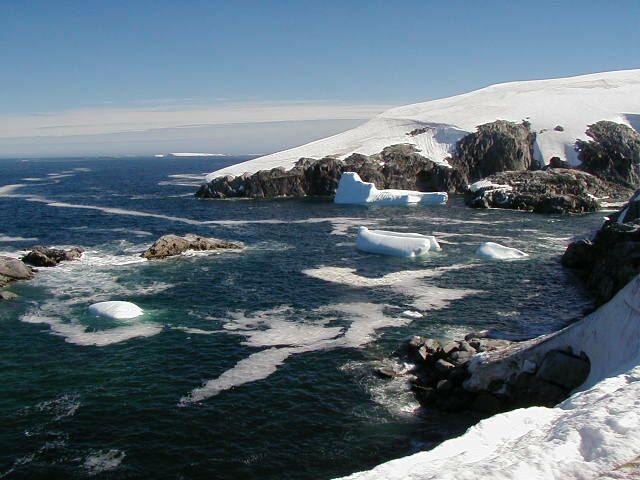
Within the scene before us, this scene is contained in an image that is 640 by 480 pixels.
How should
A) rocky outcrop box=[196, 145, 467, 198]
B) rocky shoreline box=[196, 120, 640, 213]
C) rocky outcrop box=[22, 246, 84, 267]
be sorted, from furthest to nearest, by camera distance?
rocky outcrop box=[196, 145, 467, 198]
rocky shoreline box=[196, 120, 640, 213]
rocky outcrop box=[22, 246, 84, 267]

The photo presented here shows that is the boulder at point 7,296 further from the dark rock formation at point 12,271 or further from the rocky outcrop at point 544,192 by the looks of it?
the rocky outcrop at point 544,192

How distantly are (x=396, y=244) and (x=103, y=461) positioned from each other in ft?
151

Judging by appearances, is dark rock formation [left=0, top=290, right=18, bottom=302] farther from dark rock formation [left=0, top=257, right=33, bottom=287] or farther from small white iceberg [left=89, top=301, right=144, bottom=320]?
small white iceberg [left=89, top=301, right=144, bottom=320]

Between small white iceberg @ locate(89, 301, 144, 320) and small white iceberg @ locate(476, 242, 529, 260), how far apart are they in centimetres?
3785

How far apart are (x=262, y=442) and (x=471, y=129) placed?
12246 cm

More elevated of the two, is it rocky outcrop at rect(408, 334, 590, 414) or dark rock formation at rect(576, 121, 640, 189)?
dark rock formation at rect(576, 121, 640, 189)

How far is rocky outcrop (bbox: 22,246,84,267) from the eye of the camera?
63750mm

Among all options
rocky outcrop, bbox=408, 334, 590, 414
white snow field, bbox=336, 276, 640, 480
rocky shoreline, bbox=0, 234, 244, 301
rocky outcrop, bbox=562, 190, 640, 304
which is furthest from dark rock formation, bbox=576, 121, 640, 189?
white snow field, bbox=336, 276, 640, 480

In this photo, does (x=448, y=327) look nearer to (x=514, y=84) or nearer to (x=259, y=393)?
(x=259, y=393)

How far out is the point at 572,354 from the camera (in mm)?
30734

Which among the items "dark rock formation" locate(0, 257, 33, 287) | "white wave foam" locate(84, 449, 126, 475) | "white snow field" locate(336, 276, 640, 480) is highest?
"white snow field" locate(336, 276, 640, 480)

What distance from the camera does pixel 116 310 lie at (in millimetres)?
45062

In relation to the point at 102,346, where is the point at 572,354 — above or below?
above

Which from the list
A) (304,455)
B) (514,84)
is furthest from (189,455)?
(514,84)
